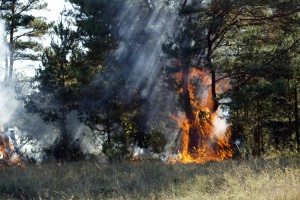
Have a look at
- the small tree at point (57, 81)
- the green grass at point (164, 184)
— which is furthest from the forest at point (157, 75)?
the green grass at point (164, 184)

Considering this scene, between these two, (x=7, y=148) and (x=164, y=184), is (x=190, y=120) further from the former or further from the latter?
(x=164, y=184)

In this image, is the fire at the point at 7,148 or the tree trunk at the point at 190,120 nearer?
the tree trunk at the point at 190,120

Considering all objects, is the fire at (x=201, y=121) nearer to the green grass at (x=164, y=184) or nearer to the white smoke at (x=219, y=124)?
the white smoke at (x=219, y=124)

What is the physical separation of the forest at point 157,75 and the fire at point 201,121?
0.05m

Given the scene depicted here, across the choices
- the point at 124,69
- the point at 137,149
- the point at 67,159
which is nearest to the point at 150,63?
the point at 124,69

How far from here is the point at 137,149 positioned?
Result: 20.1 m

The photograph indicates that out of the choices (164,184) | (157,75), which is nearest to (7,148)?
(157,75)

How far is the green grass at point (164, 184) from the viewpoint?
6.30 meters

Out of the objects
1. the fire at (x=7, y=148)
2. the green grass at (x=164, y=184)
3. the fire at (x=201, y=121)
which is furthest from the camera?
the fire at (x=7, y=148)

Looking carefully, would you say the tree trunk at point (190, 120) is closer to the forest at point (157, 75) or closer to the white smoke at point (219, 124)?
the forest at point (157, 75)

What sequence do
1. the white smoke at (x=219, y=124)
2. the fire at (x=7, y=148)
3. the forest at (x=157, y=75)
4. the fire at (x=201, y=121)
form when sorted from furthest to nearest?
the white smoke at (x=219, y=124)
the fire at (x=7, y=148)
the fire at (x=201, y=121)
the forest at (x=157, y=75)

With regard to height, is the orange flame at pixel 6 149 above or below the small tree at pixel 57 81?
below

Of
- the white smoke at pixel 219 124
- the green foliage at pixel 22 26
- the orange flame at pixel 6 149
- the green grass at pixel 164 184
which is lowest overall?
the green grass at pixel 164 184

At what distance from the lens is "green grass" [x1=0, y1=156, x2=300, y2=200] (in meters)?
6.30
